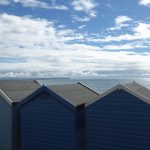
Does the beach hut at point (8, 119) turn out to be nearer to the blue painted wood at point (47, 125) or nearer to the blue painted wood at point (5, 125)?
the blue painted wood at point (5, 125)

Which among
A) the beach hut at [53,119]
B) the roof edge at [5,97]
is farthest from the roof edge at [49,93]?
the roof edge at [5,97]

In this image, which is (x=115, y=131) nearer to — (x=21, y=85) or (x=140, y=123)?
(x=140, y=123)

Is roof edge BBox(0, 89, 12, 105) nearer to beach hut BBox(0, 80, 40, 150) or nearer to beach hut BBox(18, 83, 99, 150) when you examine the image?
beach hut BBox(0, 80, 40, 150)

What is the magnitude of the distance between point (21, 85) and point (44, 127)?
16.9 feet

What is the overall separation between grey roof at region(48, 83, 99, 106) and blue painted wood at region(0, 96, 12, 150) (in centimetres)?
320

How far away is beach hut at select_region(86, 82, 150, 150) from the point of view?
14773mm

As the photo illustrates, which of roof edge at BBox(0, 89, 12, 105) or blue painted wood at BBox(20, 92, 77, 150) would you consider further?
roof edge at BBox(0, 89, 12, 105)

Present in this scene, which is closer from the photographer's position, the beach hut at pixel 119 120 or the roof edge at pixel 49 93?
A: the beach hut at pixel 119 120

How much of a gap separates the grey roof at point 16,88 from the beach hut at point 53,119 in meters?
1.32

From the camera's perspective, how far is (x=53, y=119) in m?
17.1

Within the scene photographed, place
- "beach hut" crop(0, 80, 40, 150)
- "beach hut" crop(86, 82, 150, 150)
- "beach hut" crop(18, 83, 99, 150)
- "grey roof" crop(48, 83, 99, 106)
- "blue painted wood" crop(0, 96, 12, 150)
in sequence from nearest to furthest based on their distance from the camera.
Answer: "beach hut" crop(86, 82, 150, 150), "beach hut" crop(18, 83, 99, 150), "grey roof" crop(48, 83, 99, 106), "beach hut" crop(0, 80, 40, 150), "blue painted wood" crop(0, 96, 12, 150)

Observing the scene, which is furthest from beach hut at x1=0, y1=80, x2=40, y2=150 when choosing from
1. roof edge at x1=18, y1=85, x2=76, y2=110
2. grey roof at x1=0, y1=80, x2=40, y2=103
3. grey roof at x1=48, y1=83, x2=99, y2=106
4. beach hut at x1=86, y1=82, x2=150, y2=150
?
beach hut at x1=86, y1=82, x2=150, y2=150

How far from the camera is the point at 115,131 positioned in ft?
50.8

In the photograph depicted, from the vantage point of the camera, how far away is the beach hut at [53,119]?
16406 millimetres
